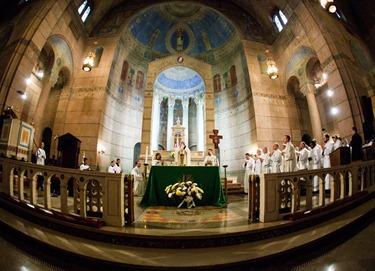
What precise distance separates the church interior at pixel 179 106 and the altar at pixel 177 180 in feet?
1.84

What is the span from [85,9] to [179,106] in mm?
10257

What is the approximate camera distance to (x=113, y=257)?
2445 mm

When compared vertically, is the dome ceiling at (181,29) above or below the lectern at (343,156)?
above

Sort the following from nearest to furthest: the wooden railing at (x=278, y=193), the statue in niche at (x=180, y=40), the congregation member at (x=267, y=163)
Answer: the wooden railing at (x=278, y=193) → the congregation member at (x=267, y=163) → the statue in niche at (x=180, y=40)

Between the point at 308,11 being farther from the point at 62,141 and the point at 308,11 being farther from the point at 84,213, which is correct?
the point at 62,141

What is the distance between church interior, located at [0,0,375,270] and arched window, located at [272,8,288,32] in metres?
0.09

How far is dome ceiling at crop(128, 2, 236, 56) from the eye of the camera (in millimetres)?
15375

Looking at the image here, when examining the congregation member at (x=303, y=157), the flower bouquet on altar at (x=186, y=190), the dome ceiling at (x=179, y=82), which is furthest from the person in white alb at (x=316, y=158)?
the dome ceiling at (x=179, y=82)

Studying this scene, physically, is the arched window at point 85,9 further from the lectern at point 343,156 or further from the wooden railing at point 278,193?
the lectern at point 343,156

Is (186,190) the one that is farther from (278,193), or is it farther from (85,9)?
(85,9)

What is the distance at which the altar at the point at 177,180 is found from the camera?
5699mm

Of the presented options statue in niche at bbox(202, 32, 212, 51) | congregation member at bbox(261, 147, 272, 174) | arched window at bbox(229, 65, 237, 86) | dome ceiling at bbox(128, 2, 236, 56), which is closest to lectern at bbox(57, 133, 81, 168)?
congregation member at bbox(261, 147, 272, 174)

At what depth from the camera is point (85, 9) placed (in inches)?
531

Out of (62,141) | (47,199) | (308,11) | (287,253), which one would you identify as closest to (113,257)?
(47,199)
